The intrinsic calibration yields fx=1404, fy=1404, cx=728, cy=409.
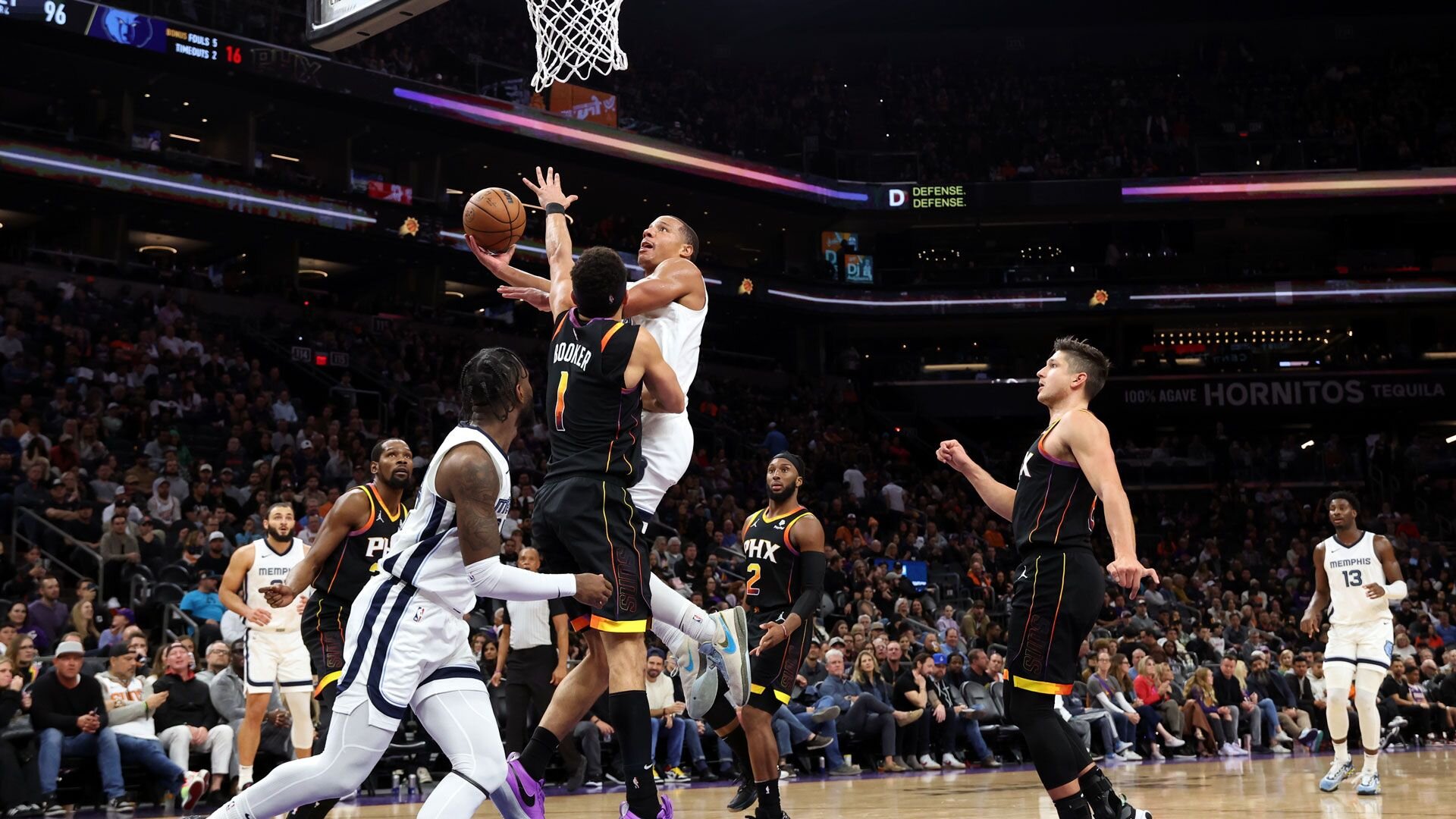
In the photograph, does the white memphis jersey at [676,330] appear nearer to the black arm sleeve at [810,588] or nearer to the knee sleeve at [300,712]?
the black arm sleeve at [810,588]

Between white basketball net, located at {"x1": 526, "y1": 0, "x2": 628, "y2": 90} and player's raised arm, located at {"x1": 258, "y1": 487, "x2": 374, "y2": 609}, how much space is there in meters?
4.07

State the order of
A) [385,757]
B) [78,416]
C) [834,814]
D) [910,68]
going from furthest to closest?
1. [910,68]
2. [78,416]
3. [385,757]
4. [834,814]

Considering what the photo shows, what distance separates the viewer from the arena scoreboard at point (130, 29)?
22.3 metres

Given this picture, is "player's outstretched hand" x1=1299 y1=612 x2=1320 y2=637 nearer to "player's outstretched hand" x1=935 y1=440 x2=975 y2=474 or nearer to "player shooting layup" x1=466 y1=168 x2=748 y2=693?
"player's outstretched hand" x1=935 y1=440 x2=975 y2=474

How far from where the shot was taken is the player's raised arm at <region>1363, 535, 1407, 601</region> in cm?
1010

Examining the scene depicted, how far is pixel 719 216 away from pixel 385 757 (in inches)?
1007

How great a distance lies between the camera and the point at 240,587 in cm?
962

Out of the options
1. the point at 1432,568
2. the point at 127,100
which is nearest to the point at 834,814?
Result: the point at 1432,568

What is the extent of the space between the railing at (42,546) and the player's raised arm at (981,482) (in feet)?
32.7

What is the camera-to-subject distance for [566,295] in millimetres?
6375

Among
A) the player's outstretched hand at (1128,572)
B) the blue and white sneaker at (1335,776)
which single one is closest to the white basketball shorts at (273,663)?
the player's outstretched hand at (1128,572)

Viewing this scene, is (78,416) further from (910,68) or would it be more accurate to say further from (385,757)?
(910,68)

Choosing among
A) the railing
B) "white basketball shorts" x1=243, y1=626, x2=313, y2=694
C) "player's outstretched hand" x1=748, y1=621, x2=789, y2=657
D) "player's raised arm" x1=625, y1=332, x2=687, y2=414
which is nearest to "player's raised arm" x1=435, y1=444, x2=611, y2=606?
"player's raised arm" x1=625, y1=332, x2=687, y2=414

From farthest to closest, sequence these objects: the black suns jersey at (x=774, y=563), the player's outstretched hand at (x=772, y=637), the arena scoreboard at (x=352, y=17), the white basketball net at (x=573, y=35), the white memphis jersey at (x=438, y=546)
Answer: the white basketball net at (x=573, y=35)
the arena scoreboard at (x=352, y=17)
the black suns jersey at (x=774, y=563)
the player's outstretched hand at (x=772, y=637)
the white memphis jersey at (x=438, y=546)
